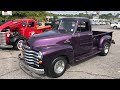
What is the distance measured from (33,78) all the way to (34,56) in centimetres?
81

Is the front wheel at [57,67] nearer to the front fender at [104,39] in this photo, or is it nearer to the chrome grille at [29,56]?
the chrome grille at [29,56]

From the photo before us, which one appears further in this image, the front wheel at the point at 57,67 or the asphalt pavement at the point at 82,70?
the asphalt pavement at the point at 82,70

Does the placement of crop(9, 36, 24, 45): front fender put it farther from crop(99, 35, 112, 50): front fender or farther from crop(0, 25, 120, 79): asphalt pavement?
crop(99, 35, 112, 50): front fender

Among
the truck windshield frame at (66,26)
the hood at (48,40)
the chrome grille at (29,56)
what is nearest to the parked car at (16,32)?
the truck windshield frame at (66,26)

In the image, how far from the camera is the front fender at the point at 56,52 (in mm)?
5094

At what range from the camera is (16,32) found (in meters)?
10.3

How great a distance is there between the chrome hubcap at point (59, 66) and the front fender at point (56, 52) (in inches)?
11.4

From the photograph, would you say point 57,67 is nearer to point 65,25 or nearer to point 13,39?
point 65,25

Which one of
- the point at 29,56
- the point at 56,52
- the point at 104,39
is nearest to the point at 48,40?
the point at 56,52

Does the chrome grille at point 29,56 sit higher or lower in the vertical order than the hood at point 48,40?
lower

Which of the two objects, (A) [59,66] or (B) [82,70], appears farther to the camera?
(B) [82,70]

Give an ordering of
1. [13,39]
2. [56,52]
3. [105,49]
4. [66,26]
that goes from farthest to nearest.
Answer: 1. [13,39]
2. [105,49]
3. [66,26]
4. [56,52]

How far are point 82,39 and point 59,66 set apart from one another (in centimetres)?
174

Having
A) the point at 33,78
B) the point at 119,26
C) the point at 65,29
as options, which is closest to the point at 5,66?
the point at 33,78
